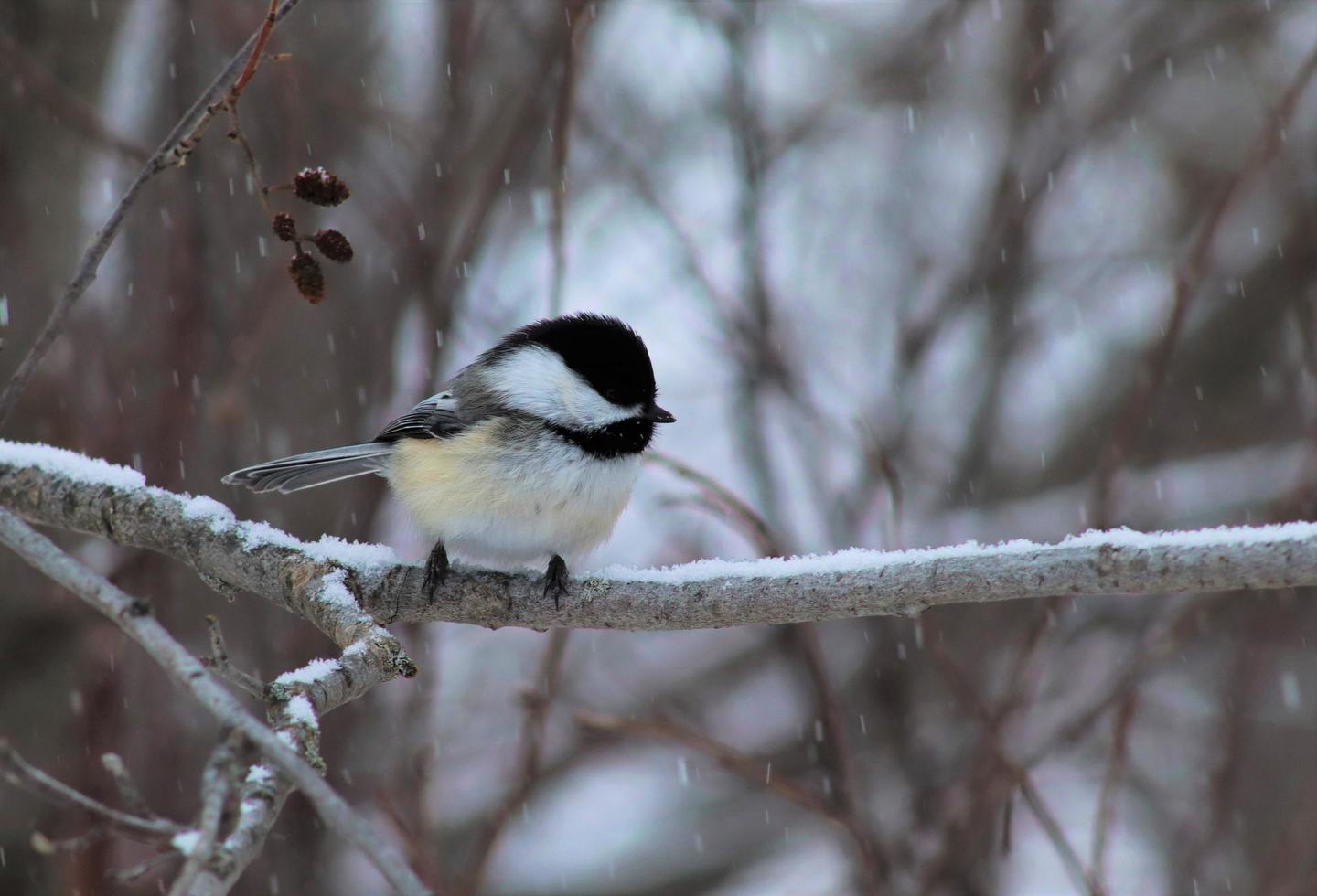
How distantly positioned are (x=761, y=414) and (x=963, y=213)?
92.5 inches

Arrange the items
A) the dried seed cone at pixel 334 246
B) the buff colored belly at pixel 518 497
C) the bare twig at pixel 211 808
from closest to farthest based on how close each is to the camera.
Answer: the bare twig at pixel 211 808, the dried seed cone at pixel 334 246, the buff colored belly at pixel 518 497

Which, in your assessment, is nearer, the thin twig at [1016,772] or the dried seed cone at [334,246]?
the dried seed cone at [334,246]

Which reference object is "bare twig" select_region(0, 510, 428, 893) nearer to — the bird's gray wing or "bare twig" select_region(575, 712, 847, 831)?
"bare twig" select_region(575, 712, 847, 831)

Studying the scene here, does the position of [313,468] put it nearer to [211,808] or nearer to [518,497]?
[518,497]

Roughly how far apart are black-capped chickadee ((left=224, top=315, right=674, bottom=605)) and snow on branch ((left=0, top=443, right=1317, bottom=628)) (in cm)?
17

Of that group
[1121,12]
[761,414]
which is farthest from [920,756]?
[1121,12]

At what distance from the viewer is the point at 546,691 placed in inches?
145

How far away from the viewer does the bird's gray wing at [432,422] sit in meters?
3.65

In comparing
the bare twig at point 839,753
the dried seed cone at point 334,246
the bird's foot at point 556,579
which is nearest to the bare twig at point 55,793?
Answer: the dried seed cone at point 334,246

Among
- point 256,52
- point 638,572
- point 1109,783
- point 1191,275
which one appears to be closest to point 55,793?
point 256,52

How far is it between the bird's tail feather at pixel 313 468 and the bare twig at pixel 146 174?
0.95 meters

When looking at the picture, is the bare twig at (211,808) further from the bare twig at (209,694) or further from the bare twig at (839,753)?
the bare twig at (839,753)

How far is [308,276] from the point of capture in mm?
2375

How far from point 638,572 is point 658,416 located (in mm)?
947
